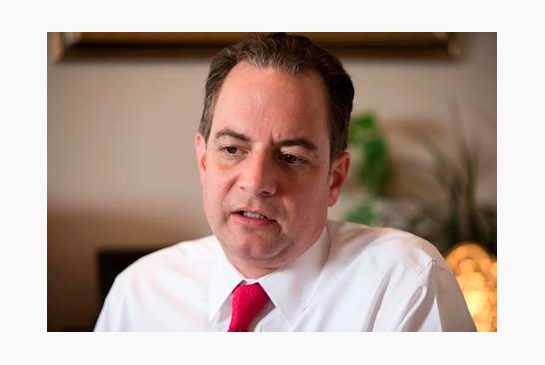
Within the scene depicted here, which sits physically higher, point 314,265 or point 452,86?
point 452,86

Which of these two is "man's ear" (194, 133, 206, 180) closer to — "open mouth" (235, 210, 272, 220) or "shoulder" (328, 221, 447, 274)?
"open mouth" (235, 210, 272, 220)

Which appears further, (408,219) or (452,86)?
(408,219)

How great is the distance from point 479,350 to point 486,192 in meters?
0.73

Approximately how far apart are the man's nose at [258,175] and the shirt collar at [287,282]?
12 centimetres

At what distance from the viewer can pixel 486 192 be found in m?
1.52

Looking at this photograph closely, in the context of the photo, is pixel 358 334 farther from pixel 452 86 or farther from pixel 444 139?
pixel 444 139

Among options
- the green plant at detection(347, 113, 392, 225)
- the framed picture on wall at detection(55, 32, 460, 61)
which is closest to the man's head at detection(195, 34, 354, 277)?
the framed picture on wall at detection(55, 32, 460, 61)

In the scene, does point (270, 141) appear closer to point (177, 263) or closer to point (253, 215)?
point (253, 215)

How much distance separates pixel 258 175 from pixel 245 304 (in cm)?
18

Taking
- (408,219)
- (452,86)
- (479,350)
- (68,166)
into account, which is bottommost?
(479,350)

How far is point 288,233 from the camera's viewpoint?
0.82 m

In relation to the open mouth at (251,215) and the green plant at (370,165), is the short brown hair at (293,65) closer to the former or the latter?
the open mouth at (251,215)

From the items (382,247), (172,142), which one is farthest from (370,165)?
(382,247)
